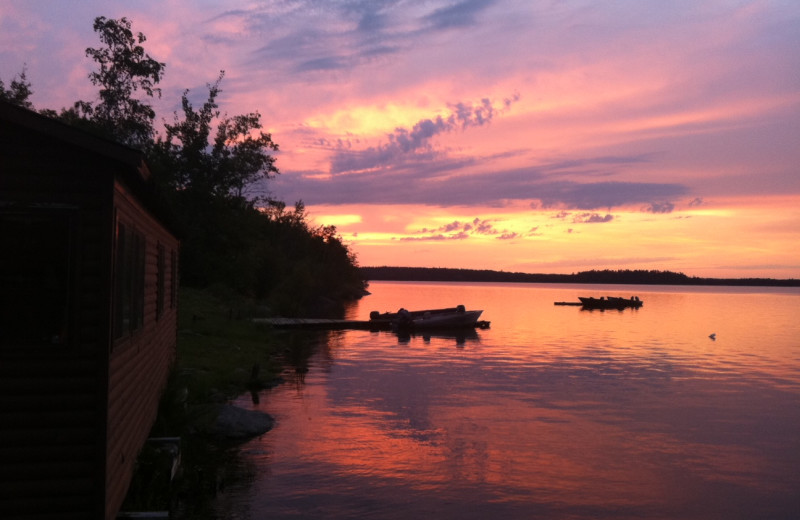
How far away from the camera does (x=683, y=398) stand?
81.1 ft

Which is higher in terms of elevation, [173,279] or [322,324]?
[173,279]

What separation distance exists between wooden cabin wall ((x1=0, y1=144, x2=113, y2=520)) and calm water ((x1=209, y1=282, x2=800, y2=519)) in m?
4.10

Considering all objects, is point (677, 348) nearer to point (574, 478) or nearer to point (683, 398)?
point (683, 398)

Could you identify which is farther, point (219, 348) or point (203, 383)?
point (219, 348)

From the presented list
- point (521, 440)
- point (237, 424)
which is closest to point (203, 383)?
point (237, 424)

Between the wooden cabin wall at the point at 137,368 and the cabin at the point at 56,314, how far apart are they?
0.69 ft

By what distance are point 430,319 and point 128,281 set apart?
1668 inches

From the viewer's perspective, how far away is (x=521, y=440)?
57.5 feet

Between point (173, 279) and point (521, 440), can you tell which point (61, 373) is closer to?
point (173, 279)

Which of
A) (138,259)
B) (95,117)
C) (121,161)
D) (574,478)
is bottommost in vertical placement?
(574,478)

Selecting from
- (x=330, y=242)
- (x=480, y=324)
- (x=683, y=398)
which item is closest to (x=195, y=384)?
(x=683, y=398)

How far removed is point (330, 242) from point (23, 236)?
104123mm

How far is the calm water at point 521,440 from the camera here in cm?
1272

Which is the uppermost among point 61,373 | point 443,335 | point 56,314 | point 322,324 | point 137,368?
point 56,314
